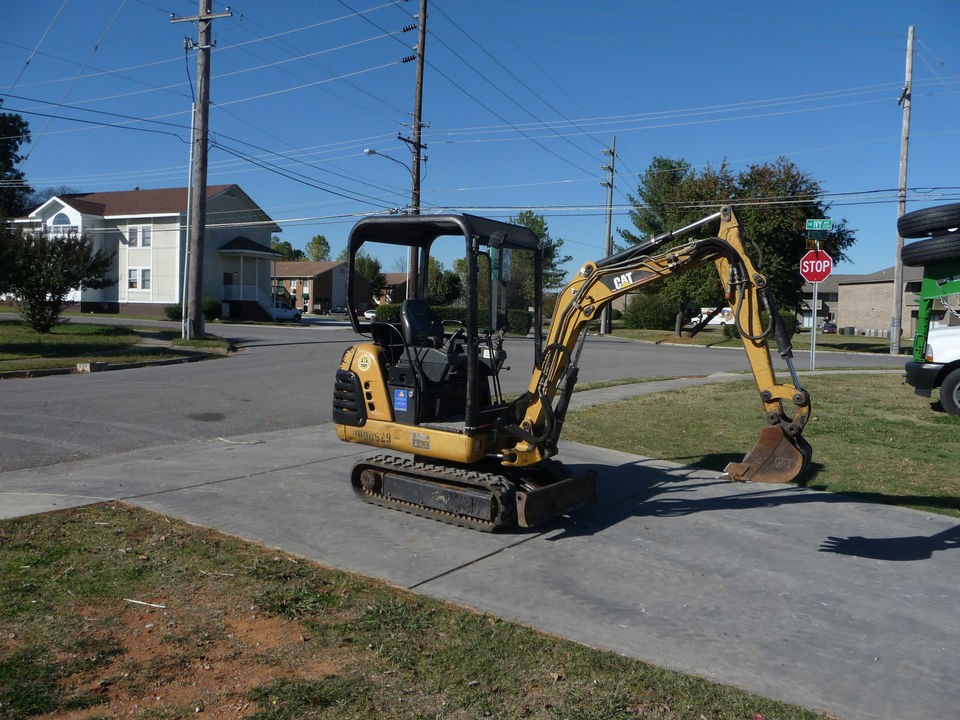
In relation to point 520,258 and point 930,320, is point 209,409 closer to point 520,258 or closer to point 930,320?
point 520,258

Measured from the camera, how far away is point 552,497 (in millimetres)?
7219

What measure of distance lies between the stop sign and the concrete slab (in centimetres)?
1168

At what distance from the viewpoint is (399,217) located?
7562mm

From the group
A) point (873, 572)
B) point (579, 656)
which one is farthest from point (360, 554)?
point (873, 572)

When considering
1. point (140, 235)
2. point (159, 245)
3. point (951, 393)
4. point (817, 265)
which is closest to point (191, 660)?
point (951, 393)

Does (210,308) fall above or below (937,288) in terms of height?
below

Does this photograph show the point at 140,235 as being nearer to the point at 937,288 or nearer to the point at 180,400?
the point at 180,400

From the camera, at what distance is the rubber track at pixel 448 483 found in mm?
6953

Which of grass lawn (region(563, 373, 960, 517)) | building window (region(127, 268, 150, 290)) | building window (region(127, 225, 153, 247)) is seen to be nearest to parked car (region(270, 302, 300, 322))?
building window (region(127, 268, 150, 290))

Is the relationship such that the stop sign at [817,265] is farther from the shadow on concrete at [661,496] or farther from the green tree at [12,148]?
the green tree at [12,148]

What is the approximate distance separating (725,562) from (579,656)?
240 cm

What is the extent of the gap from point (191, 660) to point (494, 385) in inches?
152

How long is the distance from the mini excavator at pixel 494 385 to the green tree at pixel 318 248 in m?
131

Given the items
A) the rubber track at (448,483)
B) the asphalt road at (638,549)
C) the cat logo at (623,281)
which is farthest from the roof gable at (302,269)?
the cat logo at (623,281)
